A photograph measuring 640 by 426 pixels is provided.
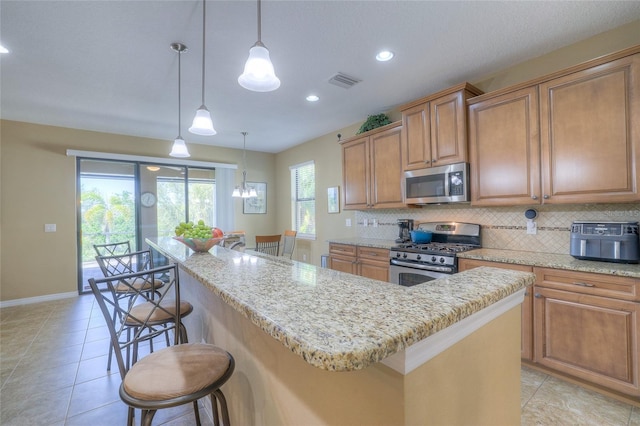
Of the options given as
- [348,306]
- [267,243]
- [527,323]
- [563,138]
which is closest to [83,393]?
[348,306]

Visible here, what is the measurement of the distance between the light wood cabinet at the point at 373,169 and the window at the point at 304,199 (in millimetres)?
1347

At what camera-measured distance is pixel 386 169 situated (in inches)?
137

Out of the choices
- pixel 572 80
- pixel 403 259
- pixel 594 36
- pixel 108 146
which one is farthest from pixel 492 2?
pixel 108 146

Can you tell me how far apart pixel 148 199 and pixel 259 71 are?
14.7 feet

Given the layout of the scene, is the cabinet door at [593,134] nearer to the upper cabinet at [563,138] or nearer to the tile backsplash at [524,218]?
the upper cabinet at [563,138]

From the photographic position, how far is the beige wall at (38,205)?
3.98 metres

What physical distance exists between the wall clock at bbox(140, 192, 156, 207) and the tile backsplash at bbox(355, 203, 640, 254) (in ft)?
14.2

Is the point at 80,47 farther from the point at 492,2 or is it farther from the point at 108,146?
the point at 492,2

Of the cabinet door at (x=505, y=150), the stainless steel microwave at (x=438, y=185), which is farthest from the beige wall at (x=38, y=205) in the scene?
→ the cabinet door at (x=505, y=150)

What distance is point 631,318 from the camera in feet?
5.70

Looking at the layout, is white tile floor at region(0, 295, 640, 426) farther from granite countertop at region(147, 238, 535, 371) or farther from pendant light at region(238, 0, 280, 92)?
pendant light at region(238, 0, 280, 92)

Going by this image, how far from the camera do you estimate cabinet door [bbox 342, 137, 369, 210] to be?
148 inches

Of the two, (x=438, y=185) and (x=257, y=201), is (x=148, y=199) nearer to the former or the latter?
(x=257, y=201)

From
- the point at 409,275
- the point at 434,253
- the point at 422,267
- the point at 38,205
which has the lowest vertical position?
the point at 409,275
